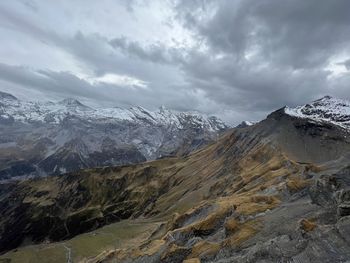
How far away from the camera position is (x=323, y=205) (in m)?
63.1

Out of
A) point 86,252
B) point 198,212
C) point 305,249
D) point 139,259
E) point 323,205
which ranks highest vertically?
point 323,205

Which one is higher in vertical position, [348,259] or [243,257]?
[348,259]

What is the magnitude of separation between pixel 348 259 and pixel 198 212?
2228 inches

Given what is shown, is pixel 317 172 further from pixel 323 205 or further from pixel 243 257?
pixel 243 257

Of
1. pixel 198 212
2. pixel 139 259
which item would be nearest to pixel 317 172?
pixel 198 212

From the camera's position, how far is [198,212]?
95.2 metres

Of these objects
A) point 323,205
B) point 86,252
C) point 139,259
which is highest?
point 323,205

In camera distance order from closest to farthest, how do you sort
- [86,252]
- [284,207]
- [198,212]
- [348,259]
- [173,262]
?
[348,259], [173,262], [284,207], [198,212], [86,252]

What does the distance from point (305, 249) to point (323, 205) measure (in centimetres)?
2112

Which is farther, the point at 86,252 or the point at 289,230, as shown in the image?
the point at 86,252

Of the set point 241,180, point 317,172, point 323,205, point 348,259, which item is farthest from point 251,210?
point 241,180

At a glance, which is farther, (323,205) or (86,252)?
(86,252)

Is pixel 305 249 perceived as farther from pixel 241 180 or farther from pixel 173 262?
pixel 241 180

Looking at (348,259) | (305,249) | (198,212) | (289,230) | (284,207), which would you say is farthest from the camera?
(198,212)
